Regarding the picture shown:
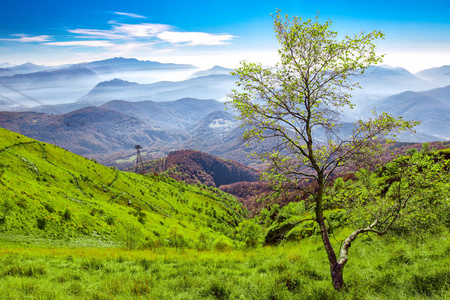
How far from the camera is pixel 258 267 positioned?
12.3 metres

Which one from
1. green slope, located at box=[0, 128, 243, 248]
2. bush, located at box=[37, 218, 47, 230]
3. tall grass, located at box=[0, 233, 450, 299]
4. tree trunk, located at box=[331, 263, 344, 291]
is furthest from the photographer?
bush, located at box=[37, 218, 47, 230]

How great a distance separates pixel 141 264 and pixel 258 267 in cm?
646

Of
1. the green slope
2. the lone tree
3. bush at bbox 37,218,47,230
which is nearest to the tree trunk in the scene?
the lone tree

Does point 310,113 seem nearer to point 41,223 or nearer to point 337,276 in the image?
point 337,276

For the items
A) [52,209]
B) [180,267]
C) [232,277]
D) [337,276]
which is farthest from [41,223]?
[337,276]

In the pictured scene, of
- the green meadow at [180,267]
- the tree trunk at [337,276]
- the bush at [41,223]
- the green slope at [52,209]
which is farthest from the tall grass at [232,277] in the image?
the bush at [41,223]

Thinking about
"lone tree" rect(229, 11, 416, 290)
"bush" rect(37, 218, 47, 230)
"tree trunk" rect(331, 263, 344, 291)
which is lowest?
"bush" rect(37, 218, 47, 230)

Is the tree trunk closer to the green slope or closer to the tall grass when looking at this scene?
the tall grass

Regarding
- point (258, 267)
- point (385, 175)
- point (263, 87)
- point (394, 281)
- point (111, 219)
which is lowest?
point (111, 219)

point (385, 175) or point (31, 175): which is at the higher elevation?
point (385, 175)

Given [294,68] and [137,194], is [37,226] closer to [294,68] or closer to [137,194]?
[294,68]

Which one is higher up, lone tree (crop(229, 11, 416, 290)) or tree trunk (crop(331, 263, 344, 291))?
lone tree (crop(229, 11, 416, 290))

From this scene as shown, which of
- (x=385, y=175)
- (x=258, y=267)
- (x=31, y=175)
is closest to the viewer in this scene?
(x=385, y=175)

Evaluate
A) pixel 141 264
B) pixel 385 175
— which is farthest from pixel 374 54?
pixel 141 264
